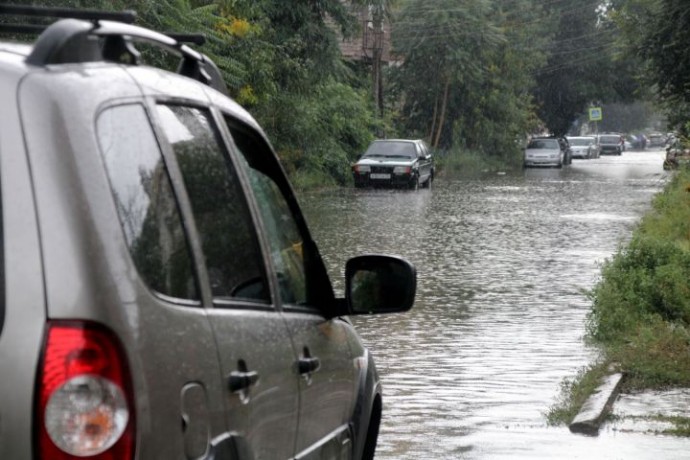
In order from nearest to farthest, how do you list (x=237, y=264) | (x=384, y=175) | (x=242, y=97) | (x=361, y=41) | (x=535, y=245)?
(x=237, y=264)
(x=535, y=245)
(x=242, y=97)
(x=384, y=175)
(x=361, y=41)

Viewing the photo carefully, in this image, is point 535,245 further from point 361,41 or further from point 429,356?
point 361,41

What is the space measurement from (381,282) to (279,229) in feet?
1.39

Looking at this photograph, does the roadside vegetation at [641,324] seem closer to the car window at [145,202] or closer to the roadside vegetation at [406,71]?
the roadside vegetation at [406,71]

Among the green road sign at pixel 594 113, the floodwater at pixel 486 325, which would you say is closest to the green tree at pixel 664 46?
the floodwater at pixel 486 325

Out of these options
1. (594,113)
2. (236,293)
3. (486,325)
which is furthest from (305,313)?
(594,113)

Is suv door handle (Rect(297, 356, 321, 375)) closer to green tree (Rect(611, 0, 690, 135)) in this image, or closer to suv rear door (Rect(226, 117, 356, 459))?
suv rear door (Rect(226, 117, 356, 459))

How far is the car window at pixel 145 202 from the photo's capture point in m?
2.87

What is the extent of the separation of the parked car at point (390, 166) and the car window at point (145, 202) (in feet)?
125

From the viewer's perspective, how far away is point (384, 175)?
41.3 metres

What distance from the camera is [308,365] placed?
3.95 m

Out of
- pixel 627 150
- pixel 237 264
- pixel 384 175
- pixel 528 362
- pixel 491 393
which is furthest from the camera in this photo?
pixel 627 150

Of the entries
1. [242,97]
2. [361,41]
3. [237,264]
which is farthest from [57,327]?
[361,41]

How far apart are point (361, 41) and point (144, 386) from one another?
5641 centimetres

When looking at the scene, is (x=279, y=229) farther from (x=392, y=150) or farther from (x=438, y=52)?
(x=438, y=52)
